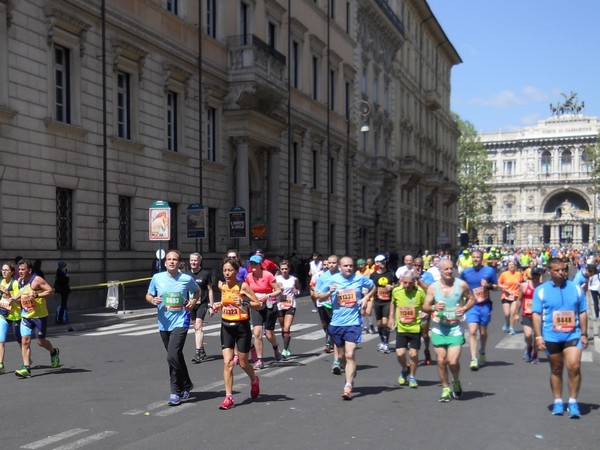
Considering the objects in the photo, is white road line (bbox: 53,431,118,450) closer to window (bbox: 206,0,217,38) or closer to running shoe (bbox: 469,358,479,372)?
running shoe (bbox: 469,358,479,372)

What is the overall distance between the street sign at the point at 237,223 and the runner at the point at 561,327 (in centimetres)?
2173

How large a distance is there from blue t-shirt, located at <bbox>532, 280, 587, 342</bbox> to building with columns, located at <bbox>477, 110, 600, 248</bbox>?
429 ft

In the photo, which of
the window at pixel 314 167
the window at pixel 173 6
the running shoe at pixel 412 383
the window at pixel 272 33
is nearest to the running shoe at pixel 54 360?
the running shoe at pixel 412 383

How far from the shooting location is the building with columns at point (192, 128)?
73.4 feet

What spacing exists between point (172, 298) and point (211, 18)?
Answer: 2440 cm

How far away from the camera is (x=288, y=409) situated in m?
9.55

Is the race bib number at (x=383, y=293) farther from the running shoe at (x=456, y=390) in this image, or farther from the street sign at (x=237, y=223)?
the street sign at (x=237, y=223)

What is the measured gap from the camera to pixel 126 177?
26281mm

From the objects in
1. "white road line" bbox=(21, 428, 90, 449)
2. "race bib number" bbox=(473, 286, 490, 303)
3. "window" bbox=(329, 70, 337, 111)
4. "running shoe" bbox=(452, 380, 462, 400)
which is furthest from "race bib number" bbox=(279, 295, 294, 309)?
"window" bbox=(329, 70, 337, 111)

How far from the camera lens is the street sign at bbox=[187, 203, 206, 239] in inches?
1048

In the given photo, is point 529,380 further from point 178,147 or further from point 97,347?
point 178,147

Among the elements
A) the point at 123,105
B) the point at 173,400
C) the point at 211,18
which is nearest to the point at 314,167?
the point at 211,18

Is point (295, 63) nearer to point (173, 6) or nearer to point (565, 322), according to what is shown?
point (173, 6)

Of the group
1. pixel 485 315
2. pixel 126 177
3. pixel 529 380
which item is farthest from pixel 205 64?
pixel 529 380
